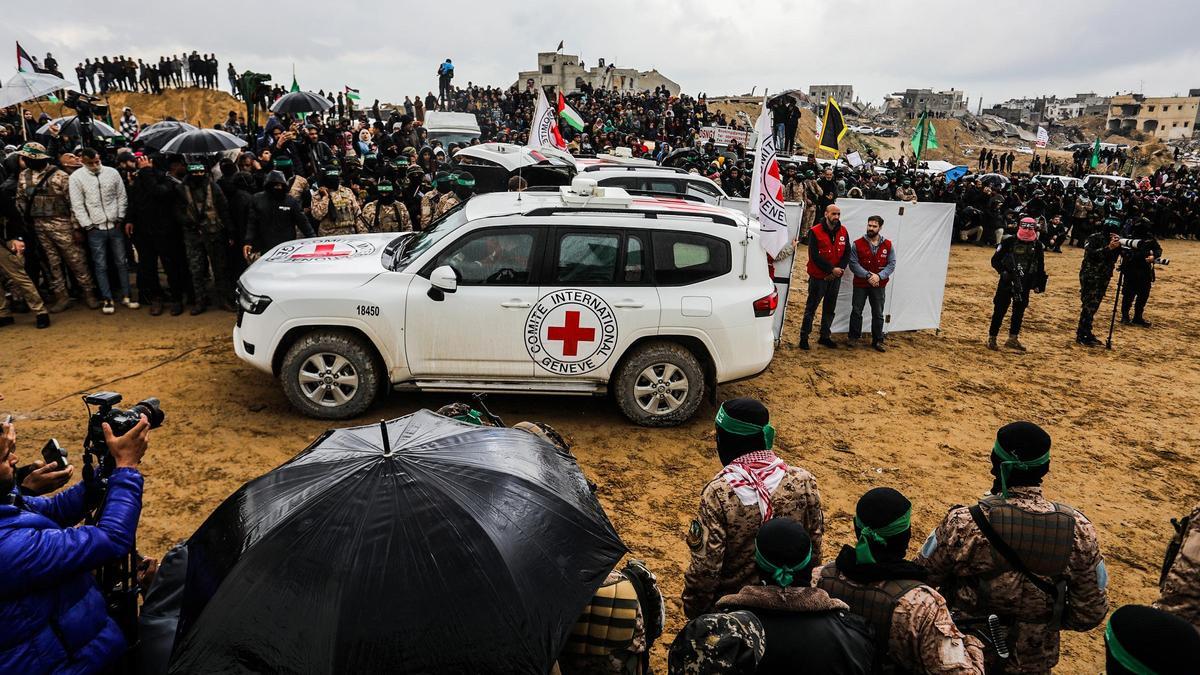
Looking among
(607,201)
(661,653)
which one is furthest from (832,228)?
(661,653)

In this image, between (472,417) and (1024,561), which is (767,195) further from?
(1024,561)

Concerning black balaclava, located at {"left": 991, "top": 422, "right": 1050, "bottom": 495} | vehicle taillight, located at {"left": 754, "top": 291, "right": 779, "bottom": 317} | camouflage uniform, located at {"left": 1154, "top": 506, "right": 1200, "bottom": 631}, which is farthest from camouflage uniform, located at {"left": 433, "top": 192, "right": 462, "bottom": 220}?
camouflage uniform, located at {"left": 1154, "top": 506, "right": 1200, "bottom": 631}

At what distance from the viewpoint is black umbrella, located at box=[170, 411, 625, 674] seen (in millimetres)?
2049

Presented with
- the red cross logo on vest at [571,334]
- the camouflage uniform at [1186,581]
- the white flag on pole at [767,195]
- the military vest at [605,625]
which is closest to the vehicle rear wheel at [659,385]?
the red cross logo on vest at [571,334]

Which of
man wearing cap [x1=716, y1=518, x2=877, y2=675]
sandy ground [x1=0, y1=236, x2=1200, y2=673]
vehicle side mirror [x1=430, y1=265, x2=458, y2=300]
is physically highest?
vehicle side mirror [x1=430, y1=265, x2=458, y2=300]

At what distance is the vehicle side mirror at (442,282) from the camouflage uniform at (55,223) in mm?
5341

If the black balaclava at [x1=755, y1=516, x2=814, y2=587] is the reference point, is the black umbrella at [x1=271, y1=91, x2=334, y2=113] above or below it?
above

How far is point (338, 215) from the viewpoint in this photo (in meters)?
9.20

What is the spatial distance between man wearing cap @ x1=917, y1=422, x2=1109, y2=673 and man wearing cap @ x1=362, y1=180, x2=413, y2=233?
7959 millimetres

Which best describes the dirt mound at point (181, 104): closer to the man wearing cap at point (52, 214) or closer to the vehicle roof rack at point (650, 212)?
the man wearing cap at point (52, 214)

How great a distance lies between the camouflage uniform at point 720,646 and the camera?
6.83 ft

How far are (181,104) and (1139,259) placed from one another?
39.6 m

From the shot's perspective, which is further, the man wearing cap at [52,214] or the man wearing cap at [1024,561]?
the man wearing cap at [52,214]

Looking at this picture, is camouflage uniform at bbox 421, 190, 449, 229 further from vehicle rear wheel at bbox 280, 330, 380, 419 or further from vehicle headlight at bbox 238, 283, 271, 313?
vehicle rear wheel at bbox 280, 330, 380, 419
